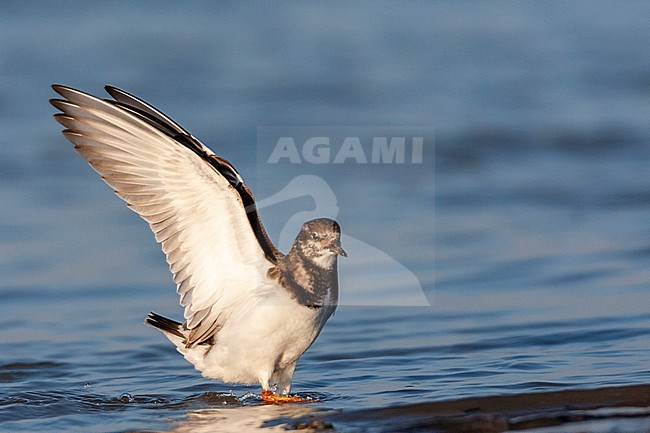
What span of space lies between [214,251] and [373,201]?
4.52 metres

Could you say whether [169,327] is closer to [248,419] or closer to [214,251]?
[214,251]

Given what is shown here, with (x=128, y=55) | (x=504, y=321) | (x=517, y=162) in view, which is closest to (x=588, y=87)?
(x=517, y=162)

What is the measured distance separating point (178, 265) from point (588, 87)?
418 inches

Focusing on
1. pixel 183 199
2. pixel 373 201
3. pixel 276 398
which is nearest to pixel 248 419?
pixel 276 398

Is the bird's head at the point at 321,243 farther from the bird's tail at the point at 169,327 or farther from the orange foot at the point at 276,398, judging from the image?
the bird's tail at the point at 169,327

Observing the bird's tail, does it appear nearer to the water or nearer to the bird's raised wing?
the bird's raised wing

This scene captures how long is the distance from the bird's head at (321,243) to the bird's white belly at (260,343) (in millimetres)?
327

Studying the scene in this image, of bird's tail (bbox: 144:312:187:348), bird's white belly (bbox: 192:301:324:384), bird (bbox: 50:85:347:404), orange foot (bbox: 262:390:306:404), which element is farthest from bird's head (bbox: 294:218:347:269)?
bird's tail (bbox: 144:312:187:348)

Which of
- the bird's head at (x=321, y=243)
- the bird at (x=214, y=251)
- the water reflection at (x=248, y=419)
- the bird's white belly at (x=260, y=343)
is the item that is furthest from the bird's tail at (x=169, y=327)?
the bird's head at (x=321, y=243)

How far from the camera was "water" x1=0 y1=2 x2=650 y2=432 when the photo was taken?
6320 mm

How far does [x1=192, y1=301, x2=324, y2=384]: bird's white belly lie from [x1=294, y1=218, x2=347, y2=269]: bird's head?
0.33m

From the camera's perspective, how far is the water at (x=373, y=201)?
632 centimetres

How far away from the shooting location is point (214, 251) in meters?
5.81

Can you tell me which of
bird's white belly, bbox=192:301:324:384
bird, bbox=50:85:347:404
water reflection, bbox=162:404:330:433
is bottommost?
water reflection, bbox=162:404:330:433
